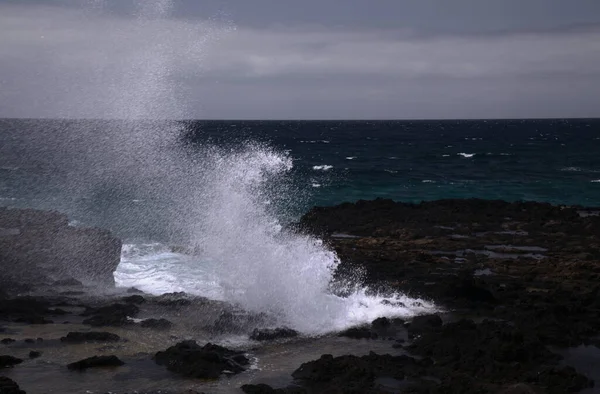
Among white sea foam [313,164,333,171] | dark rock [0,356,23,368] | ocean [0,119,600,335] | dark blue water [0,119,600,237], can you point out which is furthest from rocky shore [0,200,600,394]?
white sea foam [313,164,333,171]

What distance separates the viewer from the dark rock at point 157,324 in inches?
691

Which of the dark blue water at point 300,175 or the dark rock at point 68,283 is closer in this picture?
the dark rock at point 68,283

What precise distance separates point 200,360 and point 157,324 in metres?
3.65

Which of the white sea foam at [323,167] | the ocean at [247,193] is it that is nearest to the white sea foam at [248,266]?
the ocean at [247,193]

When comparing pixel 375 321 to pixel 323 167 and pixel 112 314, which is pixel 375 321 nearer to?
pixel 112 314

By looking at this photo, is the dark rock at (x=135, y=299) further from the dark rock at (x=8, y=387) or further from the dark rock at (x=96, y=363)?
the dark rock at (x=8, y=387)

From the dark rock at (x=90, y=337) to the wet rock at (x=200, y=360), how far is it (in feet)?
6.28

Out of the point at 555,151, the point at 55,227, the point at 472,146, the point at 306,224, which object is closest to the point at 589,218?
the point at 306,224

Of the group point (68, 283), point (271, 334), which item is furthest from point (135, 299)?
point (271, 334)

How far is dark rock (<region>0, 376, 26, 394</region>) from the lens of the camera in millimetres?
12492

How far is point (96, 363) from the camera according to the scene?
1453cm

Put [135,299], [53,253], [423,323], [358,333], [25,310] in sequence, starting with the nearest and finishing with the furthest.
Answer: [358,333]
[423,323]
[25,310]
[135,299]
[53,253]

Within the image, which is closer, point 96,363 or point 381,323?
point 96,363

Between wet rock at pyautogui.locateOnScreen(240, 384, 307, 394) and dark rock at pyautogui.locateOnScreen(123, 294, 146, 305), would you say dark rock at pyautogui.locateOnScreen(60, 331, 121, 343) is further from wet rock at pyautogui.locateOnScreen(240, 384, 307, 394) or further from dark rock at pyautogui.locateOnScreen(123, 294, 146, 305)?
wet rock at pyautogui.locateOnScreen(240, 384, 307, 394)
